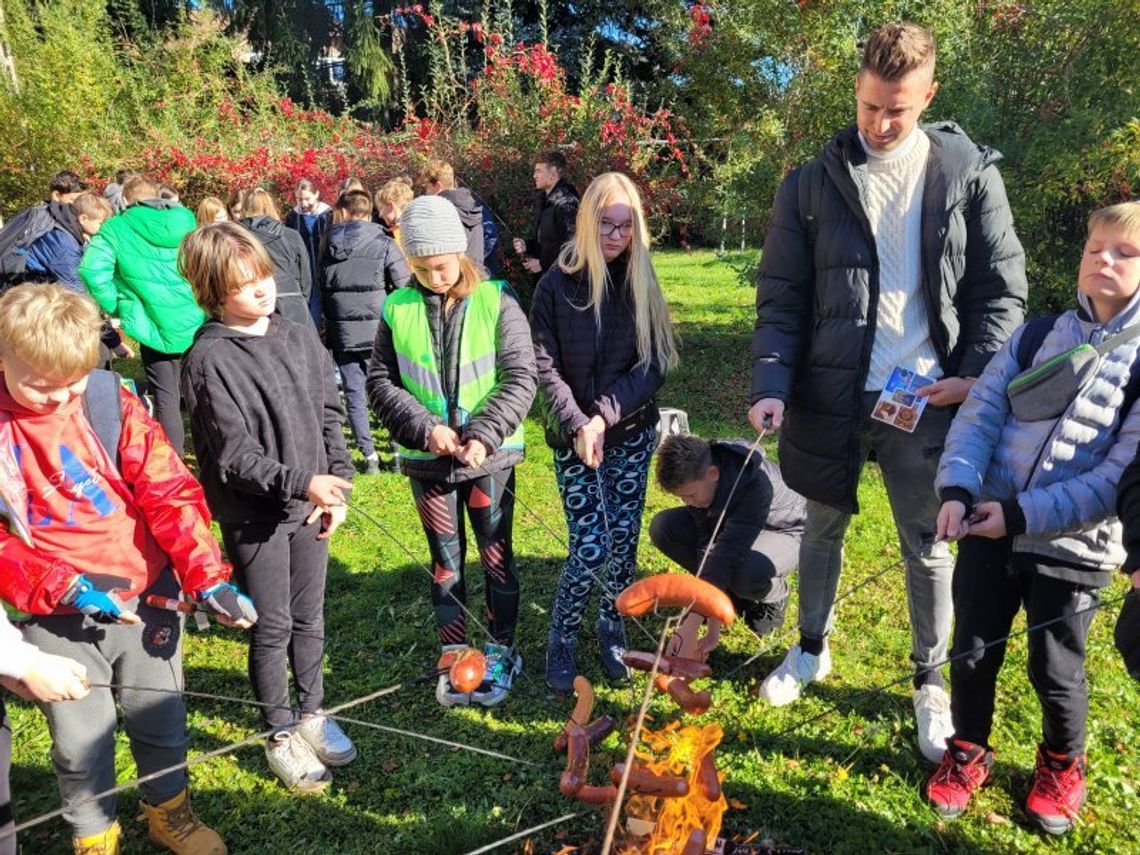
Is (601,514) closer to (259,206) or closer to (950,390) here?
(950,390)

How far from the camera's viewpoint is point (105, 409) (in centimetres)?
230

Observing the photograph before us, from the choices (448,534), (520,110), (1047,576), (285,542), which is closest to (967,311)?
(1047,576)

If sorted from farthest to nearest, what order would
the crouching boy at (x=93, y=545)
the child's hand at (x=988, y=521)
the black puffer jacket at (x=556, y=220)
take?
the black puffer jacket at (x=556, y=220) → the child's hand at (x=988, y=521) → the crouching boy at (x=93, y=545)

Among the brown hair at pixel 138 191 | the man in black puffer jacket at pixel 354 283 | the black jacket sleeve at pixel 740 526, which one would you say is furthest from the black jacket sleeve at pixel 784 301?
the brown hair at pixel 138 191

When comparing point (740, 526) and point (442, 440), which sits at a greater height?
point (442, 440)

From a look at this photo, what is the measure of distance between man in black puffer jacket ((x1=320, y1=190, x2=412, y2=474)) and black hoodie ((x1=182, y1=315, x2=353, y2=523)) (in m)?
3.10

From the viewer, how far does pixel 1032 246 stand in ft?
21.1

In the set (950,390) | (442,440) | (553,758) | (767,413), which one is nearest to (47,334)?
(442,440)

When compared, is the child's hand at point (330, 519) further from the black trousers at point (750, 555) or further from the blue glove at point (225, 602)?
the black trousers at point (750, 555)

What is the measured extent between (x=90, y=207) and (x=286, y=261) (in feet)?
6.05

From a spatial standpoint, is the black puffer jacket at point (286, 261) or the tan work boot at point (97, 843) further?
the black puffer jacket at point (286, 261)

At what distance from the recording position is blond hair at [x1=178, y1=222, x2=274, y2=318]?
255 centimetres

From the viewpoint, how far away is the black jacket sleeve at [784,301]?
2824mm

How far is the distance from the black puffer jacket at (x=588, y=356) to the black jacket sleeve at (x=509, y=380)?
0.27 feet
